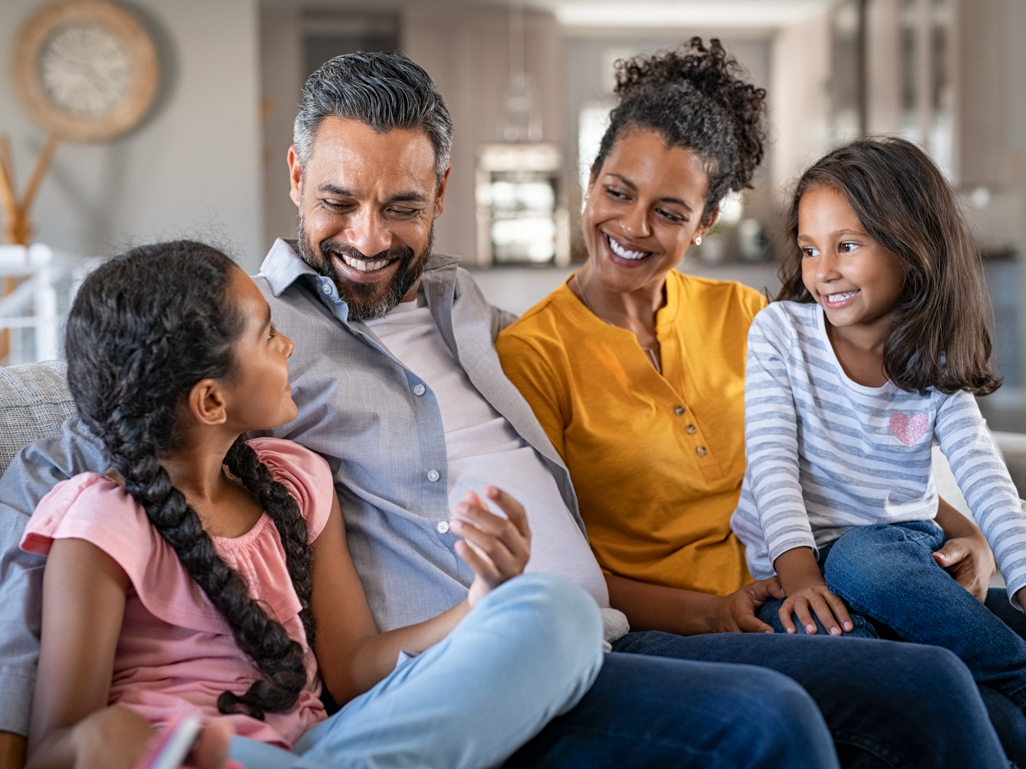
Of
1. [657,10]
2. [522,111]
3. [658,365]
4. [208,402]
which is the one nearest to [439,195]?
[658,365]

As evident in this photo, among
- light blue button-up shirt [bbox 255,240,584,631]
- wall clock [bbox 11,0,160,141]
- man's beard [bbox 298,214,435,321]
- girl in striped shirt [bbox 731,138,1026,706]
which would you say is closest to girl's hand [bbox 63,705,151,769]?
light blue button-up shirt [bbox 255,240,584,631]

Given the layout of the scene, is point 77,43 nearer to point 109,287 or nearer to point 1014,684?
point 109,287

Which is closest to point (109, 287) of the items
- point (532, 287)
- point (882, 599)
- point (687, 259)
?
point (882, 599)

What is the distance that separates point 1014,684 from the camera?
4.17 feet

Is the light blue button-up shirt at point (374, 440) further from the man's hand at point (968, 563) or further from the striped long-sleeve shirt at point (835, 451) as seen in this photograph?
the man's hand at point (968, 563)

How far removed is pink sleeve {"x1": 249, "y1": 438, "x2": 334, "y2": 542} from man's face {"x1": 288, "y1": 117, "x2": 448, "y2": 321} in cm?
27

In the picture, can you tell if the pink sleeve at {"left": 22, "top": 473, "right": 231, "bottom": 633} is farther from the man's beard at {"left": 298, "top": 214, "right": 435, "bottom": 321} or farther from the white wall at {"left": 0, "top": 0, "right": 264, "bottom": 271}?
the white wall at {"left": 0, "top": 0, "right": 264, "bottom": 271}

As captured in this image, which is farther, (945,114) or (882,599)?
(945,114)

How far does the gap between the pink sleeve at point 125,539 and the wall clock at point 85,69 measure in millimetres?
4670

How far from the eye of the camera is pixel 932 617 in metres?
1.28

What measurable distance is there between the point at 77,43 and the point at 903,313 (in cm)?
494

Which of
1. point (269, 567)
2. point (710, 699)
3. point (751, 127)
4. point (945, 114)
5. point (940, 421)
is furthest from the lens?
point (945, 114)

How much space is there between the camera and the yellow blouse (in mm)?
1646

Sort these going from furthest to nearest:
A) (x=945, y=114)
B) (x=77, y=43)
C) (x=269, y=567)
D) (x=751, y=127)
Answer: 1. (x=945, y=114)
2. (x=77, y=43)
3. (x=751, y=127)
4. (x=269, y=567)
